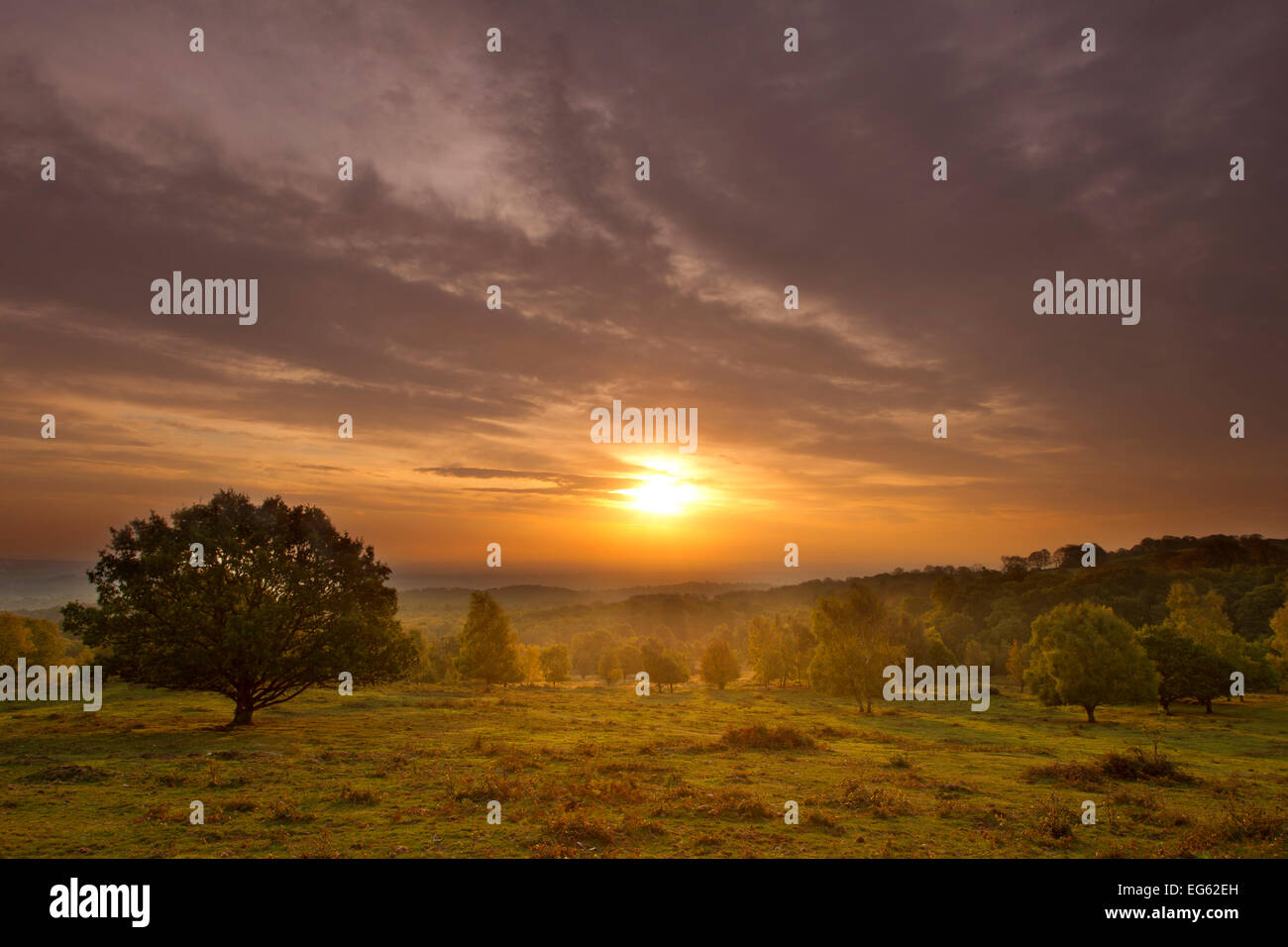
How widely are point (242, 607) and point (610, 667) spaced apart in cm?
9214

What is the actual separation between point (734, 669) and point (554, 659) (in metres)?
38.0

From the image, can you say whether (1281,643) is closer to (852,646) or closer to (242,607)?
(852,646)

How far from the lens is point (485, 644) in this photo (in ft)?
263

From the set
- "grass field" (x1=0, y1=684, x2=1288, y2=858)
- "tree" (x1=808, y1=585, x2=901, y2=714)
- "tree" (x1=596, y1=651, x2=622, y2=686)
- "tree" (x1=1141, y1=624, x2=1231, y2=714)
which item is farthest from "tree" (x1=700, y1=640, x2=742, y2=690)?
"grass field" (x1=0, y1=684, x2=1288, y2=858)

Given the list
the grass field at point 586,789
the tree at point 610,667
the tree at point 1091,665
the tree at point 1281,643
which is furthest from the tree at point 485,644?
the tree at point 1281,643

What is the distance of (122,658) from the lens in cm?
3378

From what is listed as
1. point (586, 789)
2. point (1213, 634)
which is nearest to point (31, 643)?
point (586, 789)

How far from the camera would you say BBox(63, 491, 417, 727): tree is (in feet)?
112

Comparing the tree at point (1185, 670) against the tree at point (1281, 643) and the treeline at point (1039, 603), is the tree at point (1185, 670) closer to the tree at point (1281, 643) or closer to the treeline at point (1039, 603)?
the tree at point (1281, 643)

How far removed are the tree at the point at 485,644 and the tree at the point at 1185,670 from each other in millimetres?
73961

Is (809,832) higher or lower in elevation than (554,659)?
higher
